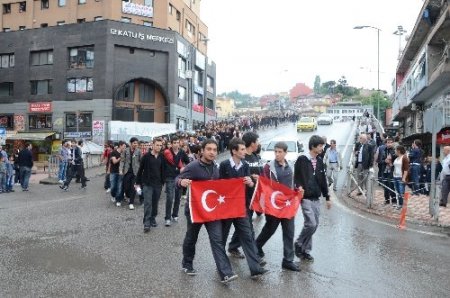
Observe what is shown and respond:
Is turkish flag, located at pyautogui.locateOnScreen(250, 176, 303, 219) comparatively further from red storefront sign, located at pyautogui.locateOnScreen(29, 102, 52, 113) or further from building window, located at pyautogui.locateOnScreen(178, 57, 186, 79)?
red storefront sign, located at pyautogui.locateOnScreen(29, 102, 52, 113)

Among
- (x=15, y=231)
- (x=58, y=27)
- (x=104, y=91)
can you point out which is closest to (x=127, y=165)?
(x=15, y=231)

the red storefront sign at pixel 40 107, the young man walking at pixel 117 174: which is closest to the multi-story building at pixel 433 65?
the young man walking at pixel 117 174

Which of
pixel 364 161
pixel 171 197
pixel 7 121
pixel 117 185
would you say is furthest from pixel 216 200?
pixel 7 121

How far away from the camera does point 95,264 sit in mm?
6777

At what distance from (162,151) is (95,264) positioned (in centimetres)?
359

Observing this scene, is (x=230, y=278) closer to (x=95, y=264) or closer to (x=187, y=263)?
(x=187, y=263)

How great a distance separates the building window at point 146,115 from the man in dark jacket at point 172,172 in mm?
36387

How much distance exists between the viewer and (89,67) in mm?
44656

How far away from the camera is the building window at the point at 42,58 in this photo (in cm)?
4666

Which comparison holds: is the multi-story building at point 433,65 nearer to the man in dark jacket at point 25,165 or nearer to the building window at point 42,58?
the man in dark jacket at point 25,165

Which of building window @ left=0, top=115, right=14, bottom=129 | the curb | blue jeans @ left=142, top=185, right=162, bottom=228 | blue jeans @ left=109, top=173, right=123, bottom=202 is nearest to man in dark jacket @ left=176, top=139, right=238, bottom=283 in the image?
blue jeans @ left=142, top=185, right=162, bottom=228

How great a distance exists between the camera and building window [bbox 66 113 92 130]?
145ft

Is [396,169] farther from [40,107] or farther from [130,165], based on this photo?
[40,107]

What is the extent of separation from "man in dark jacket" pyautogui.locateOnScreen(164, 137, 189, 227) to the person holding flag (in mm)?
3186
